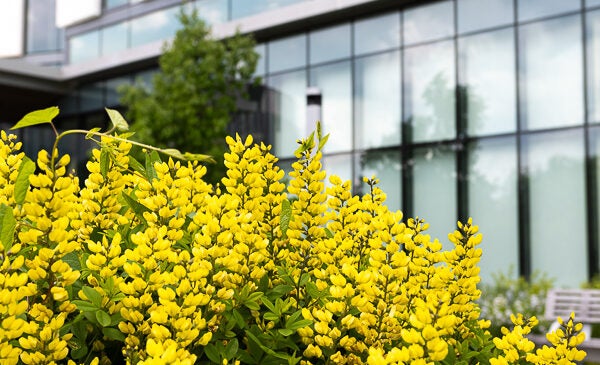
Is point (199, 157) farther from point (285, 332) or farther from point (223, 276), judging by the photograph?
point (285, 332)

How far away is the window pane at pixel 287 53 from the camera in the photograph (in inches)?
696

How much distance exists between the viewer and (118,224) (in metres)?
1.55

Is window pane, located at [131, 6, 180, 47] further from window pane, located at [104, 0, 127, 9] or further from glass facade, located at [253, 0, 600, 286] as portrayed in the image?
glass facade, located at [253, 0, 600, 286]

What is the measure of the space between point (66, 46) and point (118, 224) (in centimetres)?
2380

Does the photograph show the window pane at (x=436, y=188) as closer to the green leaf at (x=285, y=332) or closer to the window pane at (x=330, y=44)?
the window pane at (x=330, y=44)

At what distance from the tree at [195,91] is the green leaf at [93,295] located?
15.4 metres

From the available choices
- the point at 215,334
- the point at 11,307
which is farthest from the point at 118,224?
the point at 11,307

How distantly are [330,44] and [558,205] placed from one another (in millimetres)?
6623

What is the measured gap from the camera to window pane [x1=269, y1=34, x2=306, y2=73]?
17.7 m

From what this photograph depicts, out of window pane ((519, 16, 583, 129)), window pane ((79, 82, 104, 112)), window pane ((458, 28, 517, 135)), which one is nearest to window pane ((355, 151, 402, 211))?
window pane ((458, 28, 517, 135))

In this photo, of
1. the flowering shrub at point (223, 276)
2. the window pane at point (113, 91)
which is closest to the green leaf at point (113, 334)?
the flowering shrub at point (223, 276)

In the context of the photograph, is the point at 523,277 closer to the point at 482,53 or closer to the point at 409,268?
the point at 482,53

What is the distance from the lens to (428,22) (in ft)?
51.7

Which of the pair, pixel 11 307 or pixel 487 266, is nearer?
pixel 11 307
